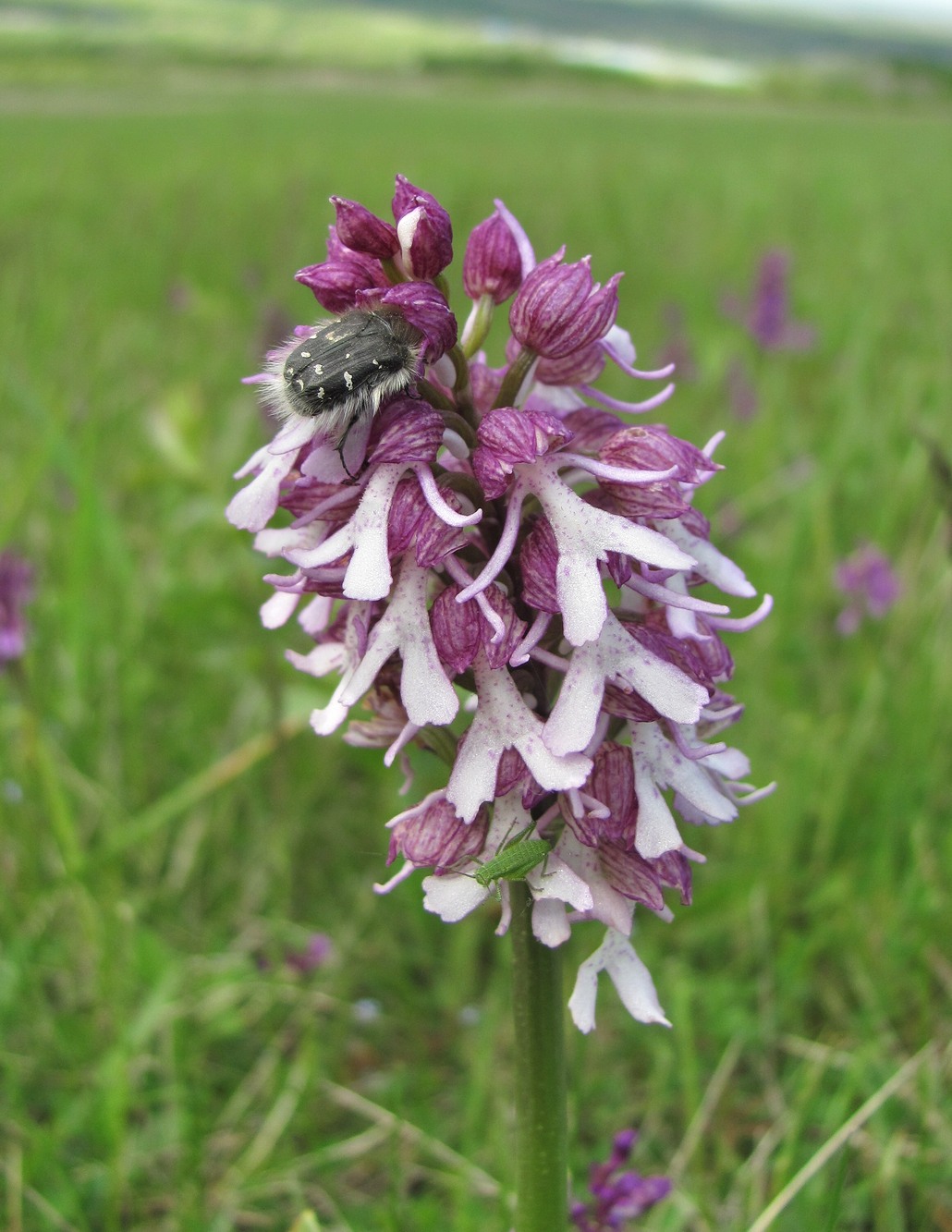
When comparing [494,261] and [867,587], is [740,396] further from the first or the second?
[494,261]

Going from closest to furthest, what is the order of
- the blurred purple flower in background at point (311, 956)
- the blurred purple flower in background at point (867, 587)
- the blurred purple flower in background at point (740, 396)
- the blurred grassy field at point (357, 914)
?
1. the blurred grassy field at point (357, 914)
2. the blurred purple flower in background at point (311, 956)
3. the blurred purple flower in background at point (867, 587)
4. the blurred purple flower in background at point (740, 396)

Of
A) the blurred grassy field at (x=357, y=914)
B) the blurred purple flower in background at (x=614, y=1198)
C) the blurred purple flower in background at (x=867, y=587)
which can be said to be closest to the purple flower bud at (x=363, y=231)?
the blurred grassy field at (x=357, y=914)

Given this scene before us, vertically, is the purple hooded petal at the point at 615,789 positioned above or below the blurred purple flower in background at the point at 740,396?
above

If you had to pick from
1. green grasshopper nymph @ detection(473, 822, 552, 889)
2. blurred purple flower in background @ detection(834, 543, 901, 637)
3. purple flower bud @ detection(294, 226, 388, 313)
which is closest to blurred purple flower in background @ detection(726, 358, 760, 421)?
blurred purple flower in background @ detection(834, 543, 901, 637)

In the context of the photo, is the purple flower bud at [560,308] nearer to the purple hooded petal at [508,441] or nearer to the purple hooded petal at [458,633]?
the purple hooded petal at [508,441]

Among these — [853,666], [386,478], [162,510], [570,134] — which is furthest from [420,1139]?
[570,134]

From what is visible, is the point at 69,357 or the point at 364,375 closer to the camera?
the point at 364,375

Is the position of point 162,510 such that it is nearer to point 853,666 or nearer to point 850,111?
point 853,666

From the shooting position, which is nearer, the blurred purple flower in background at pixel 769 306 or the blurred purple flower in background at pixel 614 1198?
the blurred purple flower in background at pixel 614 1198
